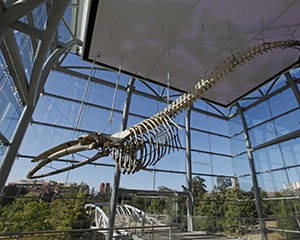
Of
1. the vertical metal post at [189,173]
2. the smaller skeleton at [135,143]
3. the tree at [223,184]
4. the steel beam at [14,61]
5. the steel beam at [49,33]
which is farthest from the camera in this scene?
the tree at [223,184]

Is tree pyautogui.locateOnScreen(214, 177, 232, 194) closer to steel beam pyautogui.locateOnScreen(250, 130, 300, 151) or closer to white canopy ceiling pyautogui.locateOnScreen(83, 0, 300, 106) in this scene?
steel beam pyautogui.locateOnScreen(250, 130, 300, 151)

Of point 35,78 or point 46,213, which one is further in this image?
point 46,213

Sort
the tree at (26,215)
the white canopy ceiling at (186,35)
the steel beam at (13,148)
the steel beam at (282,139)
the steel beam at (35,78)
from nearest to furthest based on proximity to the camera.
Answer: the steel beam at (35,78) < the white canopy ceiling at (186,35) < the steel beam at (13,148) < the tree at (26,215) < the steel beam at (282,139)

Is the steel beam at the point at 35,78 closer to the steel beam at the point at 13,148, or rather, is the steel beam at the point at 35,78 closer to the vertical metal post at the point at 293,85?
the steel beam at the point at 13,148

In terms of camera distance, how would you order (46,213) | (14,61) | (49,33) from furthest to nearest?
(46,213), (14,61), (49,33)

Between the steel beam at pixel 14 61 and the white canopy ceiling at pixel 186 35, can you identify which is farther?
the white canopy ceiling at pixel 186 35

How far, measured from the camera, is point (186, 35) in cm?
586

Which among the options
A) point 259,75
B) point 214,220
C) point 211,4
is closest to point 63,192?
point 214,220

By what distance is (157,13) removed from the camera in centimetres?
516

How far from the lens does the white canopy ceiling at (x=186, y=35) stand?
504 centimetres

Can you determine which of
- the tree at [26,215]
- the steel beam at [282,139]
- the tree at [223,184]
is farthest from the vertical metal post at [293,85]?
the tree at [26,215]

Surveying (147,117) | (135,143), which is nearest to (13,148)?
(135,143)

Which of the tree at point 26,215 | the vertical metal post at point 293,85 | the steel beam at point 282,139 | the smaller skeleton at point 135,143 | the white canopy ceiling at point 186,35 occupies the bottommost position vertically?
the tree at point 26,215

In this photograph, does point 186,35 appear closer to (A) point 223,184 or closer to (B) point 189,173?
(B) point 189,173
